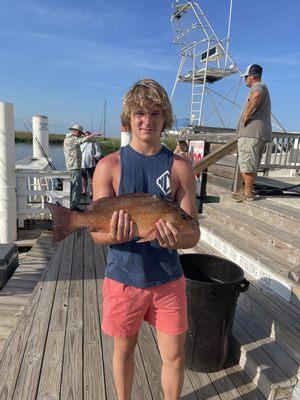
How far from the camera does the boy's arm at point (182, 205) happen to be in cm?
153

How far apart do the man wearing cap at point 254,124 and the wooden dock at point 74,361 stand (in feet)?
9.18

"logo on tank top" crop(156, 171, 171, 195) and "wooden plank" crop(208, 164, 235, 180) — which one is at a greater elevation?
"logo on tank top" crop(156, 171, 171, 195)

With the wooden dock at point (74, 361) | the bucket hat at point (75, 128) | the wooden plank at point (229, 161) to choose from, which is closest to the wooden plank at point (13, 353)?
the wooden dock at point (74, 361)

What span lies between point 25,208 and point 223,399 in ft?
20.0

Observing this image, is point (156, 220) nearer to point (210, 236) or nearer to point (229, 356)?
point (229, 356)

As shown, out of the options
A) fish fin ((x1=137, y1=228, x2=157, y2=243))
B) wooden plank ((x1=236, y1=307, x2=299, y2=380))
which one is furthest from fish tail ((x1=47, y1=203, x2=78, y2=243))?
wooden plank ((x1=236, y1=307, x2=299, y2=380))

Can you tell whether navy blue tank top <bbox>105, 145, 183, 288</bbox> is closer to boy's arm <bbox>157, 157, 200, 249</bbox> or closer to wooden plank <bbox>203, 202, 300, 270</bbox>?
boy's arm <bbox>157, 157, 200, 249</bbox>

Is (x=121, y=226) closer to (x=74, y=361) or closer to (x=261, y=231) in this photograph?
(x=74, y=361)

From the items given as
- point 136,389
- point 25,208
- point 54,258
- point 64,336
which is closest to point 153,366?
point 136,389

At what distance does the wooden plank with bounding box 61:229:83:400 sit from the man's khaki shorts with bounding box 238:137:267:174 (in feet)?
9.21

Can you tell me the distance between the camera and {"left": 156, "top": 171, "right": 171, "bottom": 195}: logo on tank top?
1.64m

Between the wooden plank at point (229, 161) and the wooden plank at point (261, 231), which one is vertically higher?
the wooden plank at point (229, 161)

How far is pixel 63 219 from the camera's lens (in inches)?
64.7

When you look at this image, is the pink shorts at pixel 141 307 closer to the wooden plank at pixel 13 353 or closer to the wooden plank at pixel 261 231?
the wooden plank at pixel 13 353
